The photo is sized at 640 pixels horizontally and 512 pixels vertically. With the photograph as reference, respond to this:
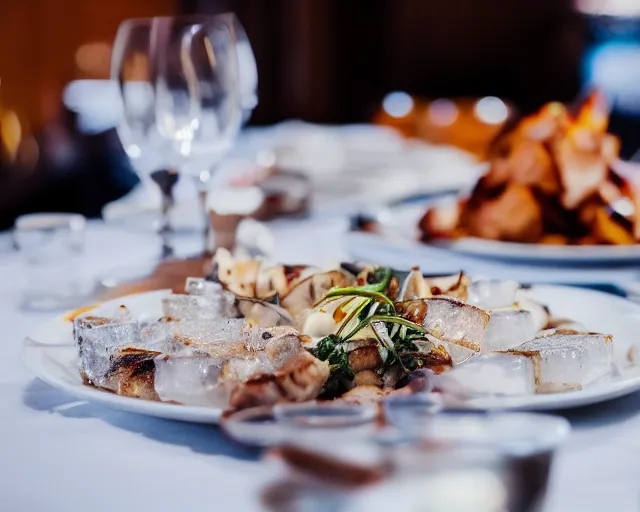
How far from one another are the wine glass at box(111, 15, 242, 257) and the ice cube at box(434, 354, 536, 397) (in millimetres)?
950

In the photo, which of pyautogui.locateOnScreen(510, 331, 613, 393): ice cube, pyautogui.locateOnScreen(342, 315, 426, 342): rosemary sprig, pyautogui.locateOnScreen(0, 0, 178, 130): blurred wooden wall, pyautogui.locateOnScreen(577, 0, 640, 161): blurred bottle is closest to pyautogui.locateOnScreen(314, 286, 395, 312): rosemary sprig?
pyautogui.locateOnScreen(342, 315, 426, 342): rosemary sprig

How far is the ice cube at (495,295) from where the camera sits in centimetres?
90

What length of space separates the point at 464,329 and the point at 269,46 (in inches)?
272

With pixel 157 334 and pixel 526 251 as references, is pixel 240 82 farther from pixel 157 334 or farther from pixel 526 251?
pixel 157 334

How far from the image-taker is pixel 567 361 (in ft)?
2.37

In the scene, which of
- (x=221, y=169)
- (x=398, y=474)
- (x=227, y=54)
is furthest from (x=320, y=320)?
(x=221, y=169)

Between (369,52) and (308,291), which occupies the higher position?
(308,291)

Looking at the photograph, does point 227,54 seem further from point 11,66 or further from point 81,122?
point 11,66

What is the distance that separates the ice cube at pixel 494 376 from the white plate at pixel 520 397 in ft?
0.06

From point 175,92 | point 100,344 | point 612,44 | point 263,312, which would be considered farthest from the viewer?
point 612,44

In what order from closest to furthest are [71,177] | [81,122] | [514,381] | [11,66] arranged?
[514,381]
[71,177]
[81,122]
[11,66]

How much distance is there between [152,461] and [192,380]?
0.07 metres

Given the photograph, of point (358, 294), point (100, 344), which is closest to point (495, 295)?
point (358, 294)

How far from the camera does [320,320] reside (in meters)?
0.83
